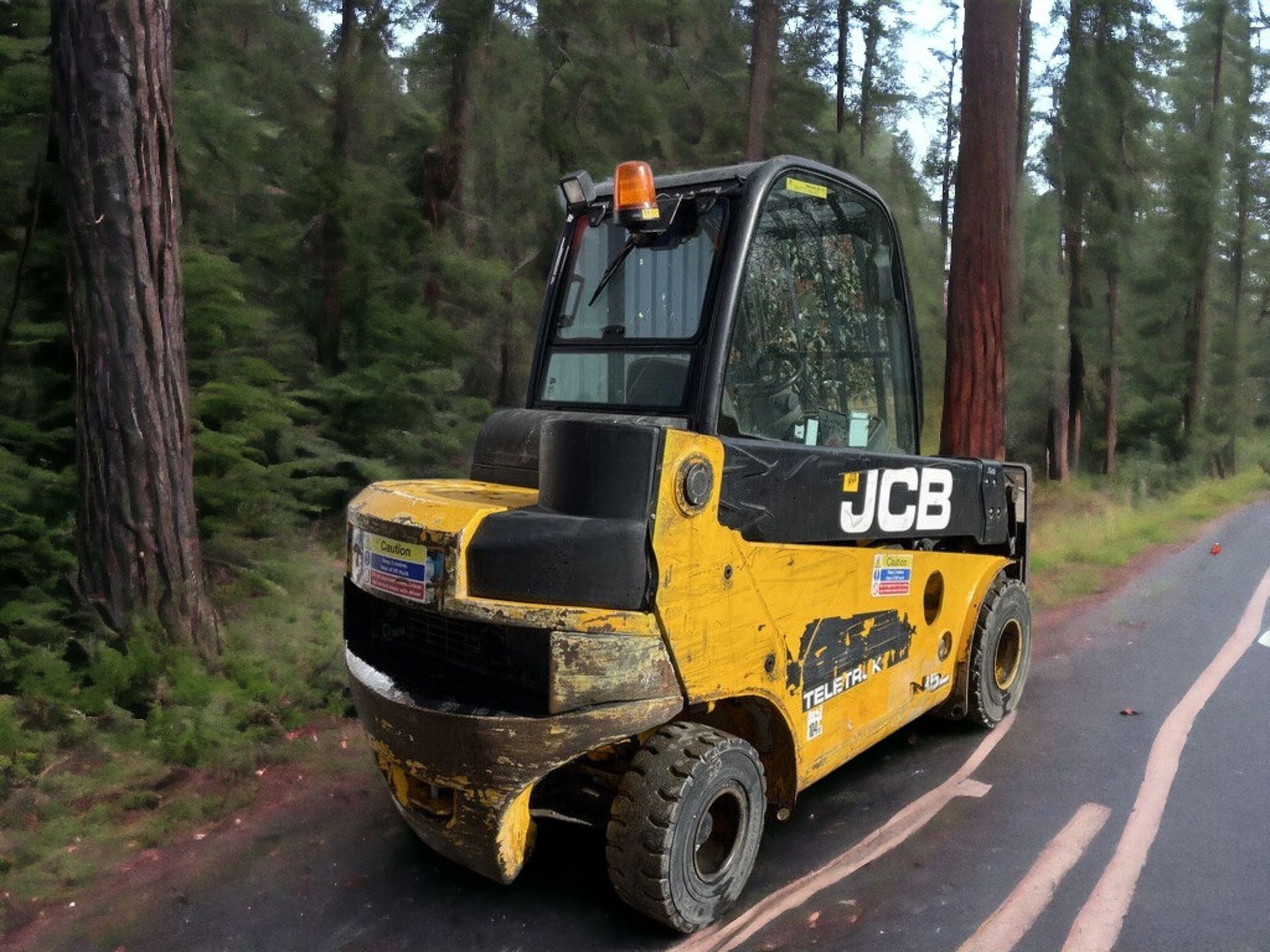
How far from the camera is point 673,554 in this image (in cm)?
320

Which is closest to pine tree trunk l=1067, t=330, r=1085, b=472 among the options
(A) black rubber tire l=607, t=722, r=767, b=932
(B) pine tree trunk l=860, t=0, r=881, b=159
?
(B) pine tree trunk l=860, t=0, r=881, b=159

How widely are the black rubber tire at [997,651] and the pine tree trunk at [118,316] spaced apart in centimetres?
453

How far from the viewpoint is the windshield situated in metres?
3.74

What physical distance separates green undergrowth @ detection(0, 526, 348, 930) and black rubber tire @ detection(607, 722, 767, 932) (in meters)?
2.23

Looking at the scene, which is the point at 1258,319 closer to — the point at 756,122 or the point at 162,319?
the point at 756,122

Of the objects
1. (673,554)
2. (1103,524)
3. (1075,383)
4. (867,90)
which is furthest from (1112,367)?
(673,554)

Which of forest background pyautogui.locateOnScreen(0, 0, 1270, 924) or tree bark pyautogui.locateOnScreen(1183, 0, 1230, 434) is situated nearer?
forest background pyautogui.locateOnScreen(0, 0, 1270, 924)

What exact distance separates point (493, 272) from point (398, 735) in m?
9.32

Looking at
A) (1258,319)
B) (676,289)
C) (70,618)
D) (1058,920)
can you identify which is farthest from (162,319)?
(1258,319)

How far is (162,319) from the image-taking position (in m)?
5.85

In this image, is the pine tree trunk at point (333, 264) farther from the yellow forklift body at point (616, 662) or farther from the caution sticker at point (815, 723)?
the caution sticker at point (815, 723)

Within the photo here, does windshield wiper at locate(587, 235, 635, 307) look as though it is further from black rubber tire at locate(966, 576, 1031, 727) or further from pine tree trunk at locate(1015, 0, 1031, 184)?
pine tree trunk at locate(1015, 0, 1031, 184)

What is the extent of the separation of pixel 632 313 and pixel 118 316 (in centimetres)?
346

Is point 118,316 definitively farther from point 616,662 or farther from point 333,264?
point 333,264
